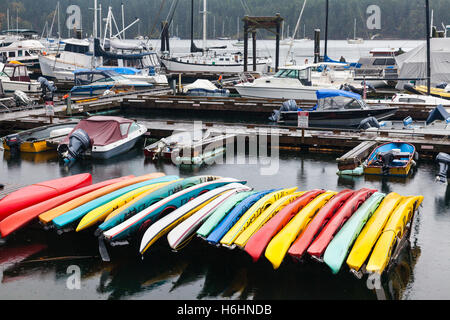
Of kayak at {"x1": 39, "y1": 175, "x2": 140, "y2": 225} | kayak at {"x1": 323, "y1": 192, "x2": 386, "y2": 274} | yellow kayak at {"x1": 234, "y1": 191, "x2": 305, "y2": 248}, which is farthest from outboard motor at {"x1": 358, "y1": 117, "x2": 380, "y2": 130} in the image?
kayak at {"x1": 39, "y1": 175, "x2": 140, "y2": 225}

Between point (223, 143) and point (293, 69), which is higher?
point (293, 69)

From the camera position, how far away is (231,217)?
35.2ft

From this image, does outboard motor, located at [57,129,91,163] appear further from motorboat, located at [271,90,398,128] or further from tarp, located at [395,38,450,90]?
tarp, located at [395,38,450,90]

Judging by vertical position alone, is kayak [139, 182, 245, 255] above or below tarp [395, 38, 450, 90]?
below

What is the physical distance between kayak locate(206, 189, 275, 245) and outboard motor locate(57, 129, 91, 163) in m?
9.70

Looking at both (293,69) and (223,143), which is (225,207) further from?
(293,69)

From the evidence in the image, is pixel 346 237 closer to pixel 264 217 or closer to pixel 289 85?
pixel 264 217

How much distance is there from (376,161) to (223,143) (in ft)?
20.5

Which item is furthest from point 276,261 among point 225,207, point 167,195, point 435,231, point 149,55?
point 149,55

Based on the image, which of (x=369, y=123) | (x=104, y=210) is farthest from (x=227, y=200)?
(x=369, y=123)

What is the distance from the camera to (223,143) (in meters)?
21.3

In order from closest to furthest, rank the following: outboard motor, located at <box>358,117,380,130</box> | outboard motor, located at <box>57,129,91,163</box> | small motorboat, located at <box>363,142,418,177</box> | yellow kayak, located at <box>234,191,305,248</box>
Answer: yellow kayak, located at <box>234,191,305,248</box>
small motorboat, located at <box>363,142,418,177</box>
outboard motor, located at <box>57,129,91,163</box>
outboard motor, located at <box>358,117,380,130</box>

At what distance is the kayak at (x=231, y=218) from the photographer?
10020 mm

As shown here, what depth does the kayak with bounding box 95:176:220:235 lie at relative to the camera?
10.6m
